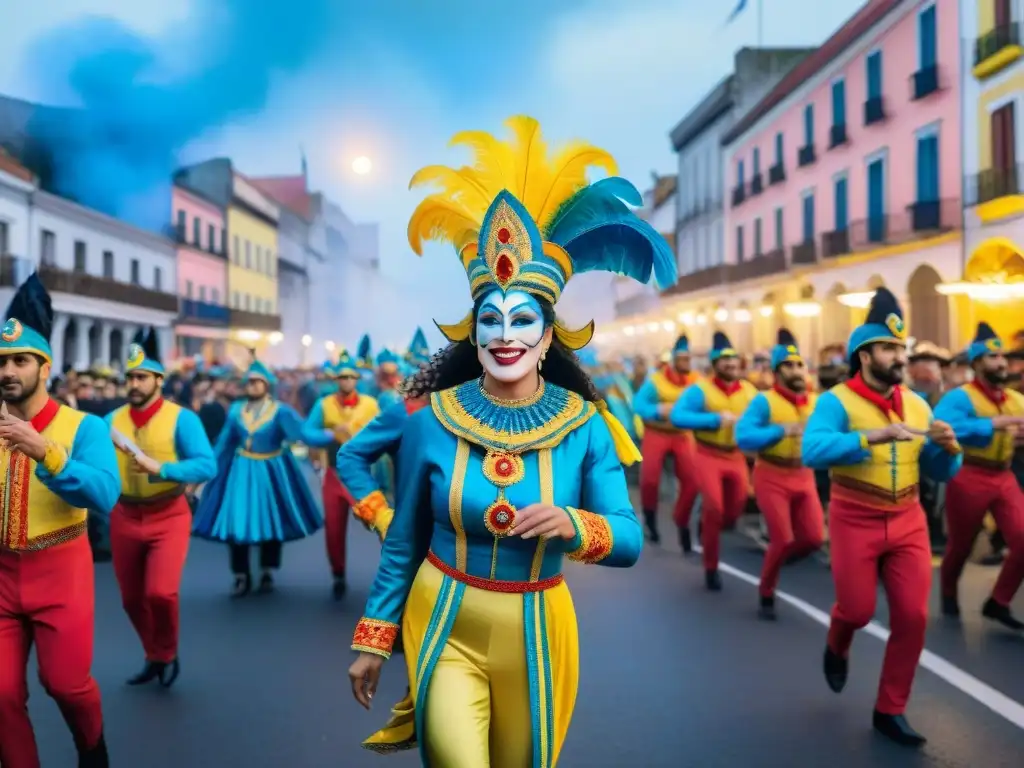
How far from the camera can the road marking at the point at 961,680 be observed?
6.07 m

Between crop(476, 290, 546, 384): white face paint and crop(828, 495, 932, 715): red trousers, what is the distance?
2996 millimetres

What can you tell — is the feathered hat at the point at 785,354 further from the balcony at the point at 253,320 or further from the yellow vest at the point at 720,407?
the balcony at the point at 253,320

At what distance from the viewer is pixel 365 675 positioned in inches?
145

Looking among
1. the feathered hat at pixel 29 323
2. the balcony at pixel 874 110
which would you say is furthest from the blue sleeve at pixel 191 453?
the balcony at pixel 874 110

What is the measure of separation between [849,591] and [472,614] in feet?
10.2

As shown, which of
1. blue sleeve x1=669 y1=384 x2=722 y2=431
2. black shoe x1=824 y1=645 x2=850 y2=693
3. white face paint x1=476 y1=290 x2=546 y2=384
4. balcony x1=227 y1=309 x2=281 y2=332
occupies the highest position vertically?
balcony x1=227 y1=309 x2=281 y2=332

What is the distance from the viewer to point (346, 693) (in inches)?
259

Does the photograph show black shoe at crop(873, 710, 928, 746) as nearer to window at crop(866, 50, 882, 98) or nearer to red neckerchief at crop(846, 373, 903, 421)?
red neckerchief at crop(846, 373, 903, 421)

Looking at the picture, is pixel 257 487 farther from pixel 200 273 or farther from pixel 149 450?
pixel 200 273

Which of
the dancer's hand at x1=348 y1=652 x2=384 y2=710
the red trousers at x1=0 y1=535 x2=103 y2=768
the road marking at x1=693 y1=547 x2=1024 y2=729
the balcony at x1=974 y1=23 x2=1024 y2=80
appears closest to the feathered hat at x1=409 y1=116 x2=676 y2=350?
the dancer's hand at x1=348 y1=652 x2=384 y2=710

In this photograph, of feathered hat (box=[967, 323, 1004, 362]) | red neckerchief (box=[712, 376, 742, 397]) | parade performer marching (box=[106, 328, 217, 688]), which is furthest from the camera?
red neckerchief (box=[712, 376, 742, 397])

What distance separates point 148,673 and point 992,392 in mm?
6109

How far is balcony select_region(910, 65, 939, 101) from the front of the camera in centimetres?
2680

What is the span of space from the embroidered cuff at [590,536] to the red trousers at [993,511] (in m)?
5.45
